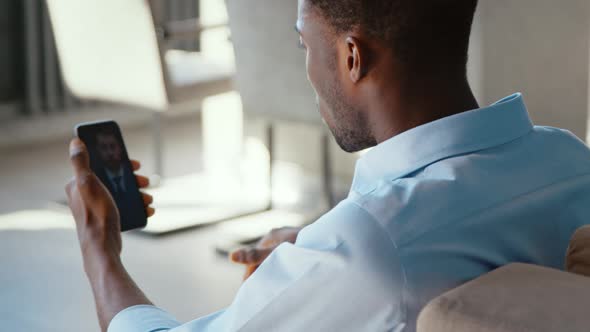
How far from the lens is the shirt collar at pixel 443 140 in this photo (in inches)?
45.8

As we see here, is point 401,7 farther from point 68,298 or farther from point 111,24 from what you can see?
point 111,24

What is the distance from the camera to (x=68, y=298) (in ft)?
9.46

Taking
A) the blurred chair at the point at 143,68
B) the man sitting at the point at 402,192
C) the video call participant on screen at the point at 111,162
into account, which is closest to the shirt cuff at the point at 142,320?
the man sitting at the point at 402,192

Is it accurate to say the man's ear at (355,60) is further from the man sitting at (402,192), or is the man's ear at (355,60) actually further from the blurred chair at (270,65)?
the blurred chair at (270,65)

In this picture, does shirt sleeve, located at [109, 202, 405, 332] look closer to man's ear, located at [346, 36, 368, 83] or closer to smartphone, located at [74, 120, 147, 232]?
man's ear, located at [346, 36, 368, 83]

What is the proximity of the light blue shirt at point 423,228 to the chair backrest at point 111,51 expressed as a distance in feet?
7.98

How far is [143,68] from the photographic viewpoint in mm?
3633

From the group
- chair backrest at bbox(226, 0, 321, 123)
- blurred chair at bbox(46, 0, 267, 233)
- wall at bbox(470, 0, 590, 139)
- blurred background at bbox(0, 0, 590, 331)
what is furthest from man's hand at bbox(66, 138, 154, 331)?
wall at bbox(470, 0, 590, 139)

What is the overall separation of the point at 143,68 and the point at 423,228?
269cm

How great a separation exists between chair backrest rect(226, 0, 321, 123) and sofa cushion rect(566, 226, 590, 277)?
7.11 ft

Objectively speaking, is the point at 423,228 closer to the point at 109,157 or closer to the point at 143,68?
the point at 109,157

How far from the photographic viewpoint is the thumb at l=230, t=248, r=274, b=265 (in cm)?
149

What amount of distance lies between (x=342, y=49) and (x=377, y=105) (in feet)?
0.26

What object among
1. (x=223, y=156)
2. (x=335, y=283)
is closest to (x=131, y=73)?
(x=223, y=156)
